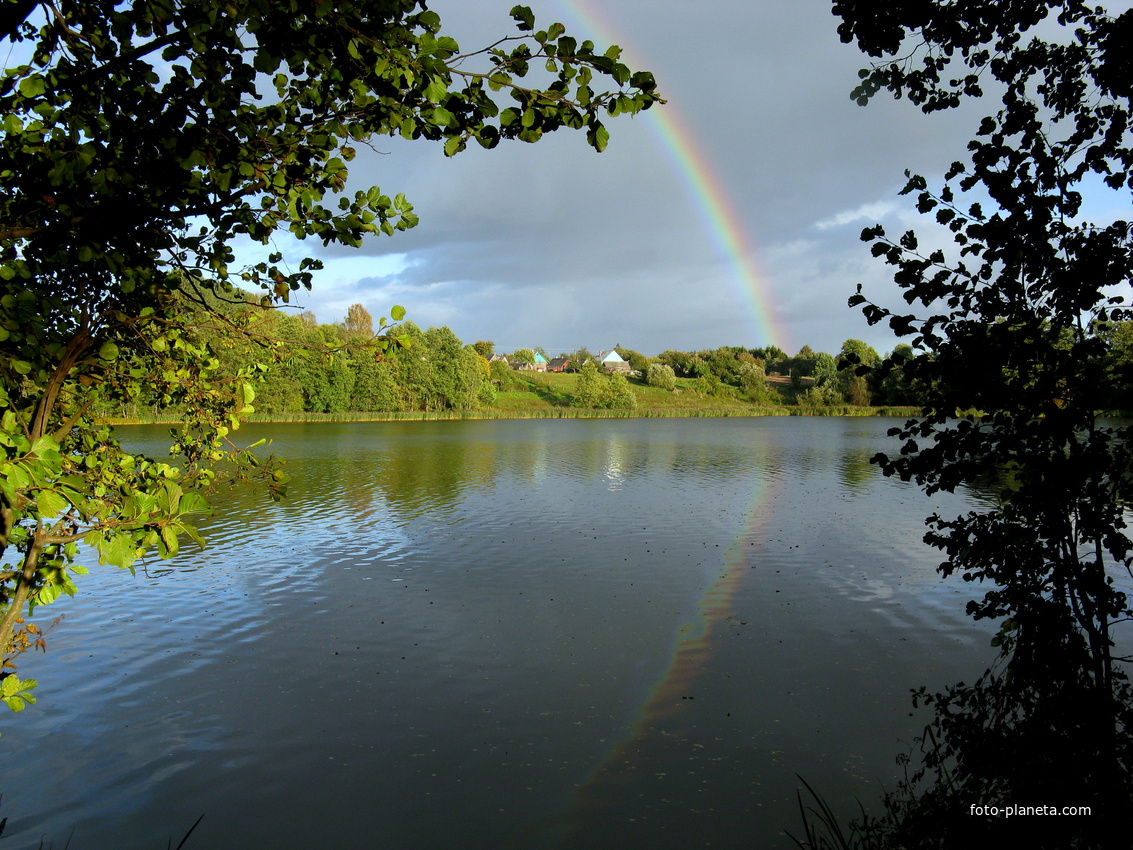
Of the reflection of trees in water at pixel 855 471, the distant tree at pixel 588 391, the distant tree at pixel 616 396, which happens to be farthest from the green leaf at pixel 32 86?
the distant tree at pixel 588 391

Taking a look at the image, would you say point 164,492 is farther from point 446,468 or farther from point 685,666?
point 446,468

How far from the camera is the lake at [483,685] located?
6.78 m

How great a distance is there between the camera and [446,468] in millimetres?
34688

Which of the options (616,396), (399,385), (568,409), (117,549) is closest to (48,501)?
(117,549)

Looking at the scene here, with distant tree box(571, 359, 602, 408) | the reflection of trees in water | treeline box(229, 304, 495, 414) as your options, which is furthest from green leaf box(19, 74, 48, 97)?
distant tree box(571, 359, 602, 408)

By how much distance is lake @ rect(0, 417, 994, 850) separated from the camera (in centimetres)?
678

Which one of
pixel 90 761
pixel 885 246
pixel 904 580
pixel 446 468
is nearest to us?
pixel 885 246

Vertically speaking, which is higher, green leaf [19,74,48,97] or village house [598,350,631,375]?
village house [598,350,631,375]

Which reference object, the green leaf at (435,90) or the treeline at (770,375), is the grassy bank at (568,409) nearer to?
the treeline at (770,375)

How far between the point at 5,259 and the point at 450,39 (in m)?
2.62

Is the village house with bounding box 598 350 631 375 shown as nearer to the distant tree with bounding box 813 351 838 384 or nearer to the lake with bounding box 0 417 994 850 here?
the distant tree with bounding box 813 351 838 384

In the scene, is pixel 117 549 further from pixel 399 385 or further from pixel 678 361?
pixel 678 361

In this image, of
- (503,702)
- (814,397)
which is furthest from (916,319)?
(814,397)

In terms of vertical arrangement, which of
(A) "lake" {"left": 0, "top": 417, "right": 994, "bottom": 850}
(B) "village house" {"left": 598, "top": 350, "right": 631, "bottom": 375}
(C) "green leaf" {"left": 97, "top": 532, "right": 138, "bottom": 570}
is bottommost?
(A) "lake" {"left": 0, "top": 417, "right": 994, "bottom": 850}
